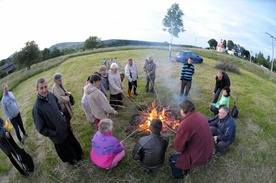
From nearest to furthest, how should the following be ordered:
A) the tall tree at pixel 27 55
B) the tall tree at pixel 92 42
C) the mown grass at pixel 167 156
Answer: the mown grass at pixel 167 156
the tall tree at pixel 27 55
the tall tree at pixel 92 42

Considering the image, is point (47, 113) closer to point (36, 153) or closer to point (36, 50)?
point (36, 153)

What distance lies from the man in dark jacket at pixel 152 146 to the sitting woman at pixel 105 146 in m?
0.50

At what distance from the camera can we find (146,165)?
3814 mm

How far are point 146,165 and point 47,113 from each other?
92.8 inches

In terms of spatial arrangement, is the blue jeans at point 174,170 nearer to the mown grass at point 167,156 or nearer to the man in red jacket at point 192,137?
the mown grass at point 167,156

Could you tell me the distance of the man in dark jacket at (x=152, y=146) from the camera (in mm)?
3410

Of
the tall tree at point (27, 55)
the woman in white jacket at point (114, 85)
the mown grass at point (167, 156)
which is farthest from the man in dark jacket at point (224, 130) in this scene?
the tall tree at point (27, 55)

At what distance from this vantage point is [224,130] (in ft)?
14.7

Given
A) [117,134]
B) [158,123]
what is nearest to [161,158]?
[158,123]

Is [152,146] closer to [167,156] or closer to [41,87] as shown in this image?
[167,156]

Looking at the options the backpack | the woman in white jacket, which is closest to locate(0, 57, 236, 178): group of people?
the woman in white jacket

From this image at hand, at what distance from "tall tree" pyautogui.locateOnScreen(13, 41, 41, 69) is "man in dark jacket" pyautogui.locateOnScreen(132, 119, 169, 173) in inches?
981

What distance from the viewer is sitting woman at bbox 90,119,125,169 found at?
3.49 metres

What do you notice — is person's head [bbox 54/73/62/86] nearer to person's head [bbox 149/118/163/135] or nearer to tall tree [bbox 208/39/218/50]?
person's head [bbox 149/118/163/135]
